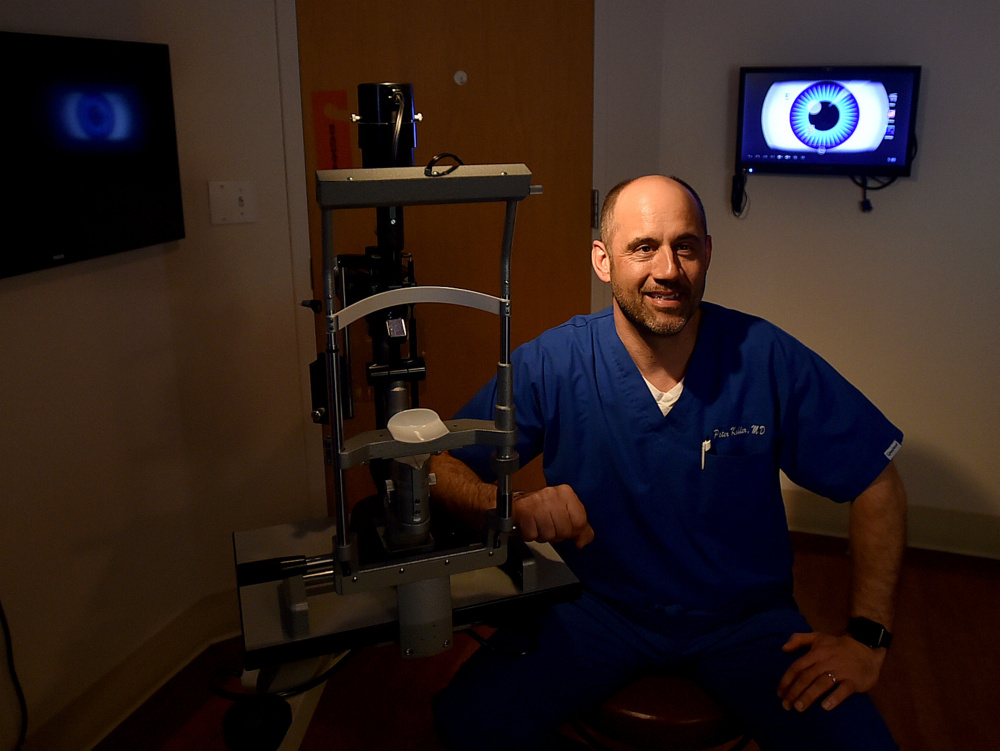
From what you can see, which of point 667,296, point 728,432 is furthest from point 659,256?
point 728,432

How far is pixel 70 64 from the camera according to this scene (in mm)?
1675

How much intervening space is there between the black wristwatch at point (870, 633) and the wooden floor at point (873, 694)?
726mm

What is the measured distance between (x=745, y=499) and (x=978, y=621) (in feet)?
4.33

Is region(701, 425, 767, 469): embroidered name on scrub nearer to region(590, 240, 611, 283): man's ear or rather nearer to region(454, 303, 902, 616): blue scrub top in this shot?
region(454, 303, 902, 616): blue scrub top

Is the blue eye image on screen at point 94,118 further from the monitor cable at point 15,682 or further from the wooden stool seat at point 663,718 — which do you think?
the wooden stool seat at point 663,718

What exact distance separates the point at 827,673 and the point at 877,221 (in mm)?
1756

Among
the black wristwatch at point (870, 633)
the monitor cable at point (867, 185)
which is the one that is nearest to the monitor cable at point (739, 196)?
the monitor cable at point (867, 185)

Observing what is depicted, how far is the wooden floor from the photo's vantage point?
6.40ft

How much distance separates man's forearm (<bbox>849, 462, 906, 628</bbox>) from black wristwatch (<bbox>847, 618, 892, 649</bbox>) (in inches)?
0.5

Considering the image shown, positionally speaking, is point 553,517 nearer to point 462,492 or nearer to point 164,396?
point 462,492

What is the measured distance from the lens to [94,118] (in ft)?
5.74

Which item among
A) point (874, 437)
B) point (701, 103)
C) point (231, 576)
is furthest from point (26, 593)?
point (701, 103)

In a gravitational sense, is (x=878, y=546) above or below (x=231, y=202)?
below

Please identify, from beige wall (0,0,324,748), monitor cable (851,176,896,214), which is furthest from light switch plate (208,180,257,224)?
monitor cable (851,176,896,214)
